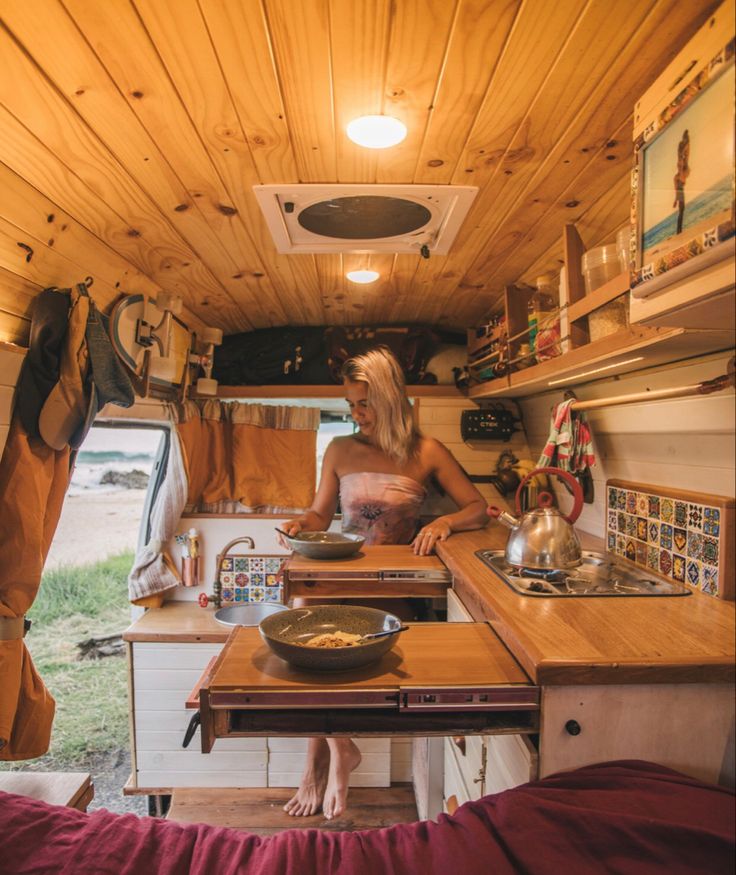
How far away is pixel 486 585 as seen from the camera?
1694mm

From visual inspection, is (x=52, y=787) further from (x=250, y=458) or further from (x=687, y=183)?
(x=250, y=458)

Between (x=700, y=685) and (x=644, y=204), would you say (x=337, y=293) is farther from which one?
(x=700, y=685)

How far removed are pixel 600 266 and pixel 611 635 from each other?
3.32 feet

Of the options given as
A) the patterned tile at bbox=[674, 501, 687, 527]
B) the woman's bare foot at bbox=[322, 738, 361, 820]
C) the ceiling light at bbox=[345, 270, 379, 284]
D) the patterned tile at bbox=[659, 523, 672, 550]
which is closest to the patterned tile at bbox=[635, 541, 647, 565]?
the patterned tile at bbox=[659, 523, 672, 550]

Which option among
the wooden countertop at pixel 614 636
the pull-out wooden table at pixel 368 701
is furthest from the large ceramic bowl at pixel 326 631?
the wooden countertop at pixel 614 636

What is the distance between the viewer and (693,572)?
156cm

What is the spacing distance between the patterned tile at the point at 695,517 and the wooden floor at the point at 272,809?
1933 mm

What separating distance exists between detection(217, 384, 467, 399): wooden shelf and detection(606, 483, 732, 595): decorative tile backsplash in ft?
4.94

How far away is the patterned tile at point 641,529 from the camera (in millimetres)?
1823

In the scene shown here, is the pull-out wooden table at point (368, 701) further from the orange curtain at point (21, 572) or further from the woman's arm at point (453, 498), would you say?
the woman's arm at point (453, 498)

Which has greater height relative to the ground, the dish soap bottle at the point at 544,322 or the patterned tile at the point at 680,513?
the dish soap bottle at the point at 544,322

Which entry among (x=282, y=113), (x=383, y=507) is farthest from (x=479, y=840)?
(x=383, y=507)

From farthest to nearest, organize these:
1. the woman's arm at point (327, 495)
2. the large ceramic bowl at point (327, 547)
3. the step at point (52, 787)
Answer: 1. the woman's arm at point (327, 495)
2. the large ceramic bowl at point (327, 547)
3. the step at point (52, 787)

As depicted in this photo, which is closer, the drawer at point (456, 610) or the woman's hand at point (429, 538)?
the drawer at point (456, 610)
